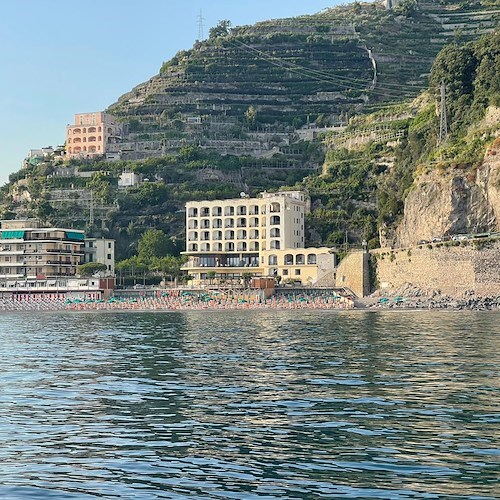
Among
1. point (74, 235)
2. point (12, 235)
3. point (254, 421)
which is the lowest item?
point (254, 421)

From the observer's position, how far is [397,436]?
23.9m

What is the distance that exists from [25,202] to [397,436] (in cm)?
14387

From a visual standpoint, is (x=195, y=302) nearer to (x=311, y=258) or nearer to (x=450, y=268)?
(x=311, y=258)

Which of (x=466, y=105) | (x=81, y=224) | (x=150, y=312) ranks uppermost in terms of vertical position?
(x=466, y=105)

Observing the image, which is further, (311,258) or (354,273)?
(311,258)

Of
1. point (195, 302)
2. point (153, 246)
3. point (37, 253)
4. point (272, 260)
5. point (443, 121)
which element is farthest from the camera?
point (153, 246)

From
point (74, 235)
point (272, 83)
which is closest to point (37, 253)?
point (74, 235)

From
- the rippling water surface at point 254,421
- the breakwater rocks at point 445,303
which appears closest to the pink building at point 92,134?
the breakwater rocks at point 445,303

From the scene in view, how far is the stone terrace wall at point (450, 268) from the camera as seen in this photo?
293 feet

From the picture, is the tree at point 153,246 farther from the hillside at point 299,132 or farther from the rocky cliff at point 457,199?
the rocky cliff at point 457,199

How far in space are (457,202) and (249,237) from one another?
134ft

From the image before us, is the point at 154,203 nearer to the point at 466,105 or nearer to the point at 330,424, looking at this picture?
the point at 466,105

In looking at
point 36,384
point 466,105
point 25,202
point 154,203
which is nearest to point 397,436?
point 36,384

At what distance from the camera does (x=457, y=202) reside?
316 ft
